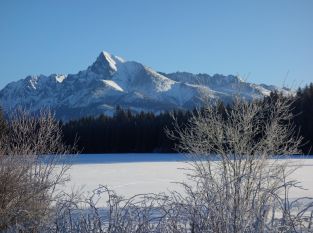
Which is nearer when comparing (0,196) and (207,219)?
(207,219)

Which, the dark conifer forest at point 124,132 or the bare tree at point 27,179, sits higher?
the dark conifer forest at point 124,132

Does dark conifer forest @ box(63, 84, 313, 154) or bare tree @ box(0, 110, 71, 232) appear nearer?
bare tree @ box(0, 110, 71, 232)

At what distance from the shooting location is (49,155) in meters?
10.5

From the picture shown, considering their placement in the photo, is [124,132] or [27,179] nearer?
[27,179]

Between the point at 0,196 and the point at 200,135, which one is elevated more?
the point at 200,135

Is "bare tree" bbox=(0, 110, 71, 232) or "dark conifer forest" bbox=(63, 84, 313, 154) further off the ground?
"dark conifer forest" bbox=(63, 84, 313, 154)

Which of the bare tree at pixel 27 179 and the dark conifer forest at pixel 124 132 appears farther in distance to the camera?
the dark conifer forest at pixel 124 132

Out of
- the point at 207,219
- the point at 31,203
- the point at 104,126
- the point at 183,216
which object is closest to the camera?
the point at 207,219

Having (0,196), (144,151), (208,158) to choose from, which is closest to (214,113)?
(208,158)

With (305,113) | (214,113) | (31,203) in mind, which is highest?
(305,113)

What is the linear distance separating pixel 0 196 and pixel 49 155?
209 cm

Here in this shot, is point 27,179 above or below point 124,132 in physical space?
below

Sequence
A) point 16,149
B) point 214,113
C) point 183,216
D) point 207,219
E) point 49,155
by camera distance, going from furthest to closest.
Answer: point 214,113, point 49,155, point 16,149, point 183,216, point 207,219

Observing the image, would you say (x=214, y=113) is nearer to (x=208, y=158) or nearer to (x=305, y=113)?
(x=208, y=158)
